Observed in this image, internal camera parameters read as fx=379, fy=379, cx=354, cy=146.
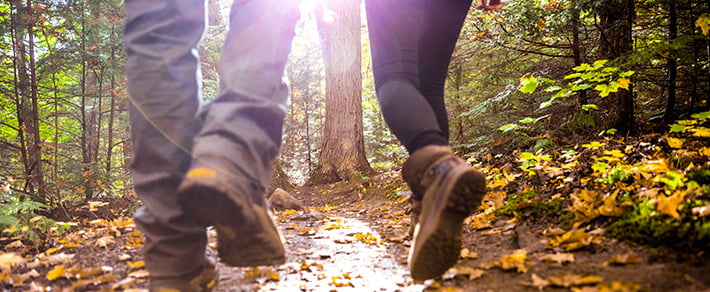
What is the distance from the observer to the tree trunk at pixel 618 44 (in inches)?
163

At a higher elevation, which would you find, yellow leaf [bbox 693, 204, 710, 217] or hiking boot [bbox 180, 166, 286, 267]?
hiking boot [bbox 180, 166, 286, 267]

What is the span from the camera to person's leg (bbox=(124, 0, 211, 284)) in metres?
1.19

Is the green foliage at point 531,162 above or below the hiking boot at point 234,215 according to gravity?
below

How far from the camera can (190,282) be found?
50.6 inches

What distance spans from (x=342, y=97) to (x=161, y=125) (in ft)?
18.6

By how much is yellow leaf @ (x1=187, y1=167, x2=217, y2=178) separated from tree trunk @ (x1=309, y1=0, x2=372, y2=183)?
5610 millimetres

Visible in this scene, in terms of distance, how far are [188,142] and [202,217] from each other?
0.84 feet

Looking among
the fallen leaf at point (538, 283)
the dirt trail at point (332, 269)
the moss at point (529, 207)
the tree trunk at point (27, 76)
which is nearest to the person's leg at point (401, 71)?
the fallen leaf at point (538, 283)

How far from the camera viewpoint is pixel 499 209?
256 cm

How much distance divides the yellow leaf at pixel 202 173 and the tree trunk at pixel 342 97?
18.4ft

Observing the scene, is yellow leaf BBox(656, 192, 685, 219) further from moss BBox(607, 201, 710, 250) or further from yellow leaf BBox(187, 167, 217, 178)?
yellow leaf BBox(187, 167, 217, 178)

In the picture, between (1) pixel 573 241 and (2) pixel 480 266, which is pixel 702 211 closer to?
(1) pixel 573 241

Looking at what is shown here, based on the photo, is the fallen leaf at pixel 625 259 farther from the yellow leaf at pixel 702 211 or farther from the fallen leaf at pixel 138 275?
the fallen leaf at pixel 138 275

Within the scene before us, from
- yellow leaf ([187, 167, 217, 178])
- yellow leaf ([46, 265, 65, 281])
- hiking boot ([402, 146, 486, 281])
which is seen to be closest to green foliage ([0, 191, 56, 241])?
yellow leaf ([46, 265, 65, 281])
